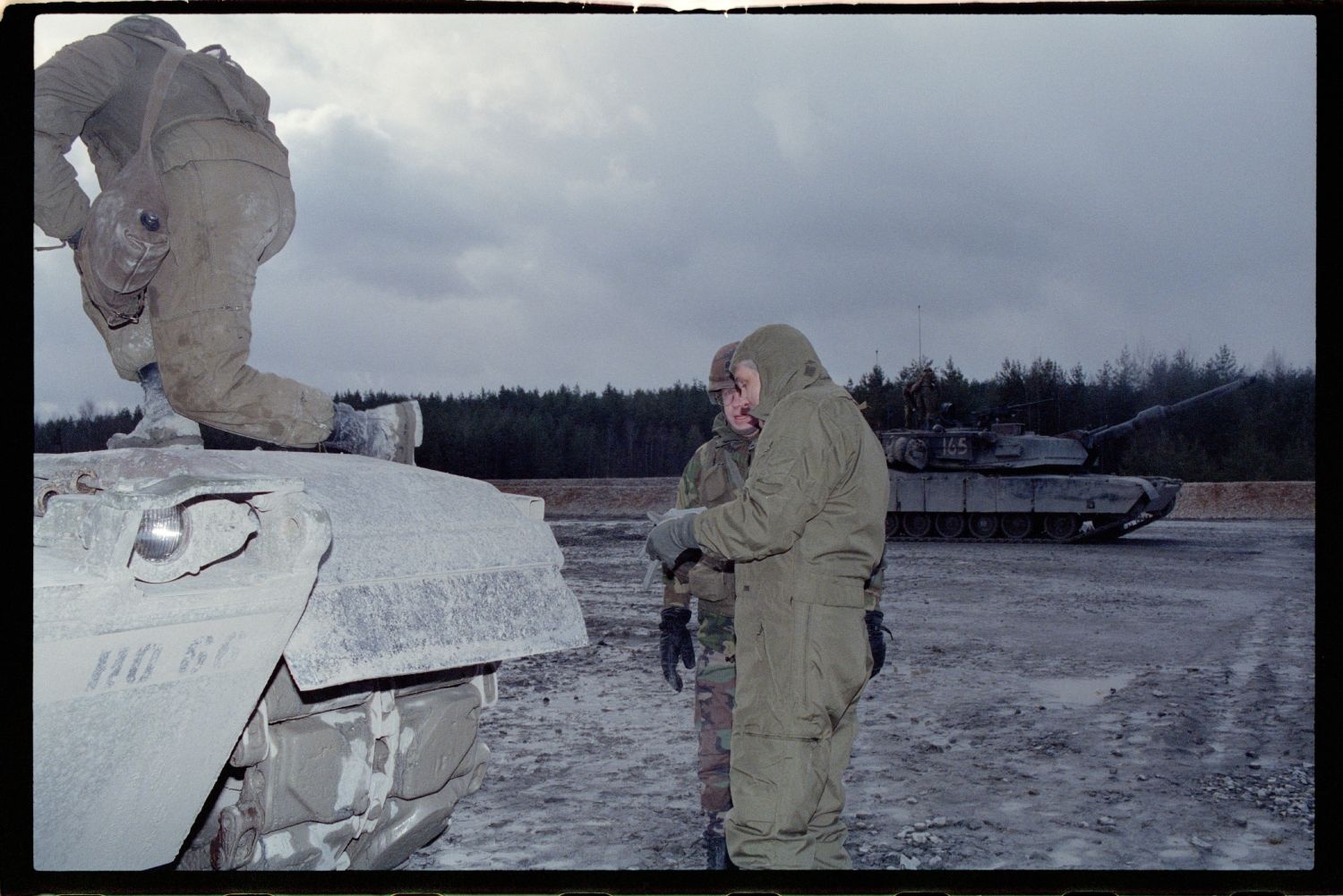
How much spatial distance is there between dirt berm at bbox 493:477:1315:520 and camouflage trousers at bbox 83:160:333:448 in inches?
622

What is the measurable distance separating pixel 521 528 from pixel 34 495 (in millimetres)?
945

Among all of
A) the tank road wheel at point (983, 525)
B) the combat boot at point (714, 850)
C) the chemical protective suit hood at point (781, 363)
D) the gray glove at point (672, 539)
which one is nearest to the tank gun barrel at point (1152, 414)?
the tank road wheel at point (983, 525)

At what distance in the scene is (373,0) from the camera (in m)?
3.03

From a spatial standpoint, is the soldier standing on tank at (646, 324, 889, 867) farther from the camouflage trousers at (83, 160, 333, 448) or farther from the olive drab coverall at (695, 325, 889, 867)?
the camouflage trousers at (83, 160, 333, 448)

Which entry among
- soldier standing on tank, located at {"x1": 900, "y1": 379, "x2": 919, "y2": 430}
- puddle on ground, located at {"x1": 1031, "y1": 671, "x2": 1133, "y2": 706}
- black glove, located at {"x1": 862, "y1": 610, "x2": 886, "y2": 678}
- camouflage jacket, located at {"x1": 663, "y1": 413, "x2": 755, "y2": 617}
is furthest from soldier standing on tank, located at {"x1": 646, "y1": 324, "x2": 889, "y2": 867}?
soldier standing on tank, located at {"x1": 900, "y1": 379, "x2": 919, "y2": 430}

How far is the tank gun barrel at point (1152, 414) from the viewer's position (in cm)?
1540

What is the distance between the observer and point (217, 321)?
2.57m

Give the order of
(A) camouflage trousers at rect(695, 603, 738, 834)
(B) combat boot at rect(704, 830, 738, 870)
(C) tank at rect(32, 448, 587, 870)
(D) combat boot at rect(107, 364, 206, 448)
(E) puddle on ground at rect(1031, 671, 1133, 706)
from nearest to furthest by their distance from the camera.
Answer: (C) tank at rect(32, 448, 587, 870)
(D) combat boot at rect(107, 364, 206, 448)
(B) combat boot at rect(704, 830, 738, 870)
(A) camouflage trousers at rect(695, 603, 738, 834)
(E) puddle on ground at rect(1031, 671, 1133, 706)

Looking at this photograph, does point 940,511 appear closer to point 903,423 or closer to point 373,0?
point 903,423

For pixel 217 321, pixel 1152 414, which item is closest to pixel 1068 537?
pixel 1152 414

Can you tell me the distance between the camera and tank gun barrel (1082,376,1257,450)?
1540 centimetres

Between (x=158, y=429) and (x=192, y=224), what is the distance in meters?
0.50

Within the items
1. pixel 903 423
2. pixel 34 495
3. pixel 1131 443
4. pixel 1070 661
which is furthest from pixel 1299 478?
pixel 34 495

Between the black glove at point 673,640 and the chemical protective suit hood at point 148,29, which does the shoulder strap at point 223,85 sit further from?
the black glove at point 673,640
